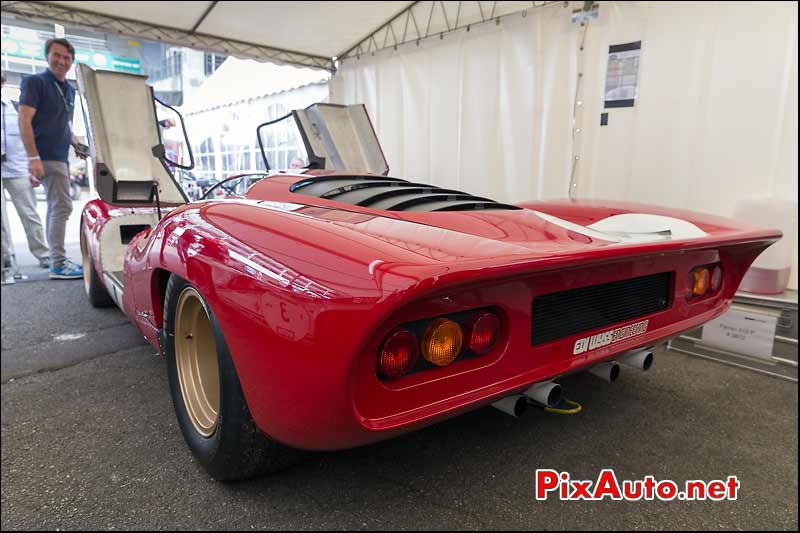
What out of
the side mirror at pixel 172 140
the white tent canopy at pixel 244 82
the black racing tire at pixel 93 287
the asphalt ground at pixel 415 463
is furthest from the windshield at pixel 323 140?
the black racing tire at pixel 93 287

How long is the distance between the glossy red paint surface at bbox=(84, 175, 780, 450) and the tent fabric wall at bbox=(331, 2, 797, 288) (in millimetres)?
2134

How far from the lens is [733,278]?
A: 64.0 inches

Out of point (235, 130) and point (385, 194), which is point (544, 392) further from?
point (235, 130)

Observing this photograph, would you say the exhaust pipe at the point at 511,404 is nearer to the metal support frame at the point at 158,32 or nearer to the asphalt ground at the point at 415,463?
the asphalt ground at the point at 415,463

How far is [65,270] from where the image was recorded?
Answer: 3789mm

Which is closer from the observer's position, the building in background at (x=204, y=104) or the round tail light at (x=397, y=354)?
the round tail light at (x=397, y=354)

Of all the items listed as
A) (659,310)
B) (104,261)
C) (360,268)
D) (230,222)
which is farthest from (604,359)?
(104,261)

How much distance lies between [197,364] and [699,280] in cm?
166

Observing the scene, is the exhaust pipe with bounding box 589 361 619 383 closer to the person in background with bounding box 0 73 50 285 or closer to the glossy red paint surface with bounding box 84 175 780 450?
the glossy red paint surface with bounding box 84 175 780 450

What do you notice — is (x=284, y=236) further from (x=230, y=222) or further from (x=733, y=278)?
(x=733, y=278)

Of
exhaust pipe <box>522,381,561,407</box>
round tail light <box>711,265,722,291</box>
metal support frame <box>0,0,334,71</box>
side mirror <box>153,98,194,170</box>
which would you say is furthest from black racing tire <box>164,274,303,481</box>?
metal support frame <box>0,0,334,71</box>

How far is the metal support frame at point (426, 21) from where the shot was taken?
3820 mm

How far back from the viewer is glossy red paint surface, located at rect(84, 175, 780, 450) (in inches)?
29.0

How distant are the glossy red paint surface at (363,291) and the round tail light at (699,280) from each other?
34 centimetres
